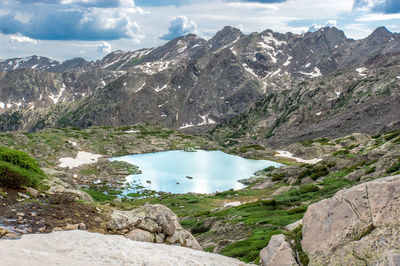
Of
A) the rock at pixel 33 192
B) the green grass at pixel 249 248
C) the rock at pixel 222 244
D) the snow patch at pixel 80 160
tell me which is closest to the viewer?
the green grass at pixel 249 248

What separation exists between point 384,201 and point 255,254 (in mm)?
9152

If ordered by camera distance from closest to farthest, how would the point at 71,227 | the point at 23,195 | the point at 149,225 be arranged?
the point at 71,227 → the point at 149,225 → the point at 23,195

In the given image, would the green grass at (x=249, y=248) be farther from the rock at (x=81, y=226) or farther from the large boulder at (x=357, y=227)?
→ the rock at (x=81, y=226)

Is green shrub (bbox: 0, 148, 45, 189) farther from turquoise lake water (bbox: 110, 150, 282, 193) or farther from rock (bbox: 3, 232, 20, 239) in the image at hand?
turquoise lake water (bbox: 110, 150, 282, 193)

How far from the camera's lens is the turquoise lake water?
3172 inches

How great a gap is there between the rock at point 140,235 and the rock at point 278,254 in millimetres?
7285

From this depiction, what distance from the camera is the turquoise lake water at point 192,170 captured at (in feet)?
264

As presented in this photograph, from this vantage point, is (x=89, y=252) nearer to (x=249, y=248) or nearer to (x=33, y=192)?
(x=33, y=192)

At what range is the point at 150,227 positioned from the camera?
61.5 feet

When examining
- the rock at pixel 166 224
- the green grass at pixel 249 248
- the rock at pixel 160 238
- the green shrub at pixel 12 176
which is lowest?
the green grass at pixel 249 248

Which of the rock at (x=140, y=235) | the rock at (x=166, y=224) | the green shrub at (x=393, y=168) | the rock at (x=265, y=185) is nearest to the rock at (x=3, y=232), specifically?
the rock at (x=140, y=235)

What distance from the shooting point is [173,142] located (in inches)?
5472

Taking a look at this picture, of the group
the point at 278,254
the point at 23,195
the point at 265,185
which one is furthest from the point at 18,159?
the point at 265,185

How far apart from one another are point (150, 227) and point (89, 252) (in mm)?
5747
